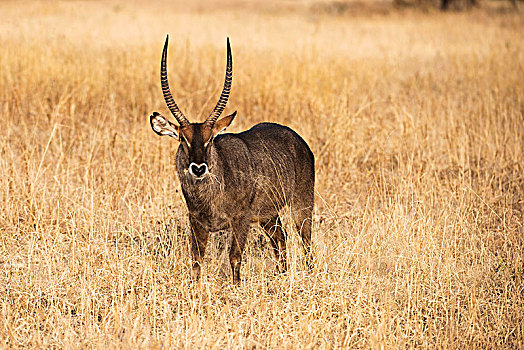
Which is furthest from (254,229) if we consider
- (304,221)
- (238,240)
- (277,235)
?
(238,240)

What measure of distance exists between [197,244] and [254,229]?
127 centimetres

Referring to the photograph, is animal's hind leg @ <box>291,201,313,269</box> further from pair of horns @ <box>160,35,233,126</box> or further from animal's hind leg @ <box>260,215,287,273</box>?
pair of horns @ <box>160,35,233,126</box>

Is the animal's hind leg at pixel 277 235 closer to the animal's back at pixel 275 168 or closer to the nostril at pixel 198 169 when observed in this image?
the animal's back at pixel 275 168

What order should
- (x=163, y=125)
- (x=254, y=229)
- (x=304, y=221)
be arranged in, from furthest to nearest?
(x=254, y=229), (x=304, y=221), (x=163, y=125)

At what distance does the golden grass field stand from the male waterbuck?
31cm

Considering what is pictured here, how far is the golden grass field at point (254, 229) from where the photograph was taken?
4262 millimetres

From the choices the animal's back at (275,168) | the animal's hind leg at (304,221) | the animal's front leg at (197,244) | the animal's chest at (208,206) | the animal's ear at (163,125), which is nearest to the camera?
the animal's ear at (163,125)

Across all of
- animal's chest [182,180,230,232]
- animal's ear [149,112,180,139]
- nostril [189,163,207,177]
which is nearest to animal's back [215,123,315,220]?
animal's chest [182,180,230,232]

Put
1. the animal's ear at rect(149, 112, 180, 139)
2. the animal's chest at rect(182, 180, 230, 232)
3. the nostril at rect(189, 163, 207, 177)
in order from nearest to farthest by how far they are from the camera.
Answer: the nostril at rect(189, 163, 207, 177), the animal's ear at rect(149, 112, 180, 139), the animal's chest at rect(182, 180, 230, 232)

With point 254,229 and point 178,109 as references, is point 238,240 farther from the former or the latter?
point 254,229

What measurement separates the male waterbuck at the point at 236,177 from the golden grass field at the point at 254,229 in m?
0.31

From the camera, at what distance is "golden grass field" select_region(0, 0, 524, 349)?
426cm

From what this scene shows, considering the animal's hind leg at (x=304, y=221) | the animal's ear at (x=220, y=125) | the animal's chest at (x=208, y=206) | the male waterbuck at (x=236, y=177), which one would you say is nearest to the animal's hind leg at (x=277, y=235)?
the male waterbuck at (x=236, y=177)

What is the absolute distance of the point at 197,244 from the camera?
15.7ft
